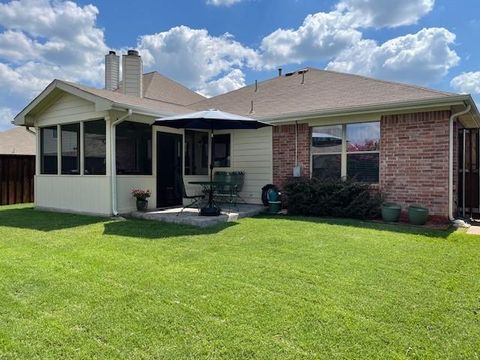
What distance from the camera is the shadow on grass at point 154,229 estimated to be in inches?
245

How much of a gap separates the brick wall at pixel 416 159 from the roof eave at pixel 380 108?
0.44 m

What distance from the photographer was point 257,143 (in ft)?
34.3

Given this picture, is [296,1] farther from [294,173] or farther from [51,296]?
[51,296]

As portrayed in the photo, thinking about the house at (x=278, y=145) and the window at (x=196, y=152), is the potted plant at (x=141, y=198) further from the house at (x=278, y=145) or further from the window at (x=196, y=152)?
the window at (x=196, y=152)

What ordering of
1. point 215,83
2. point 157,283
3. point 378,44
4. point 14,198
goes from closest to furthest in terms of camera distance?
point 157,283 < point 14,198 < point 378,44 < point 215,83

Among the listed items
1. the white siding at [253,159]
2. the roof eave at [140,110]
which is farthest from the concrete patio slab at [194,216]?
the roof eave at [140,110]

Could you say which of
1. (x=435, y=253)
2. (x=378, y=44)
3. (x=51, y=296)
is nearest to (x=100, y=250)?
(x=51, y=296)

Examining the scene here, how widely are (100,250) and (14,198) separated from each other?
949 centimetres

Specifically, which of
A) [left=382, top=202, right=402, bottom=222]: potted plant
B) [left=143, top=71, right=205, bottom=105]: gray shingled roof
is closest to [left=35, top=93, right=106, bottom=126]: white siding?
[left=143, top=71, right=205, bottom=105]: gray shingled roof

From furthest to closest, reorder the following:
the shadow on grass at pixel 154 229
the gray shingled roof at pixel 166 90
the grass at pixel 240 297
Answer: the gray shingled roof at pixel 166 90
the shadow on grass at pixel 154 229
the grass at pixel 240 297

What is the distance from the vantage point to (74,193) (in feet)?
30.1

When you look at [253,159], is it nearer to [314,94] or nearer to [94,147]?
[314,94]

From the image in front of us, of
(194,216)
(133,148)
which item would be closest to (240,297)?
(194,216)

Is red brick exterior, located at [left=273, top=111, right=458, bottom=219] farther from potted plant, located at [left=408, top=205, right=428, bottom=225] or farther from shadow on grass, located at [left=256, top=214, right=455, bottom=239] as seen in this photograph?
shadow on grass, located at [left=256, top=214, right=455, bottom=239]
